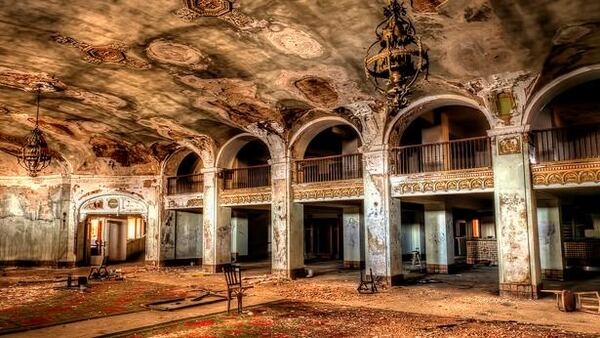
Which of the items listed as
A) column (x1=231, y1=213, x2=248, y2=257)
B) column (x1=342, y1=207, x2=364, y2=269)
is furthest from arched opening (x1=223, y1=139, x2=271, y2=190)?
column (x1=342, y1=207, x2=364, y2=269)

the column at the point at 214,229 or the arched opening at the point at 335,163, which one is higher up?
the arched opening at the point at 335,163

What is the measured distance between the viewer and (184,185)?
2203 cm

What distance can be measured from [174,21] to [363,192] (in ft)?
26.6

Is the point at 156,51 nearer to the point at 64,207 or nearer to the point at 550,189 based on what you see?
the point at 550,189

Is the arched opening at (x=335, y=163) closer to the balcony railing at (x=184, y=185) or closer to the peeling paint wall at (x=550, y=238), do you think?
the balcony railing at (x=184, y=185)

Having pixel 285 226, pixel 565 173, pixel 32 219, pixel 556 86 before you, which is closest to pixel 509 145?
pixel 565 173

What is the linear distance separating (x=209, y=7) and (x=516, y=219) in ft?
30.3

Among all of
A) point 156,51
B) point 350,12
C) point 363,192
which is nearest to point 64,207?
point 156,51

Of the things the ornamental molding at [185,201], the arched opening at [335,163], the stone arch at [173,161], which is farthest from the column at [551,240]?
the stone arch at [173,161]

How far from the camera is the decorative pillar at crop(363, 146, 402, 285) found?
46.0ft

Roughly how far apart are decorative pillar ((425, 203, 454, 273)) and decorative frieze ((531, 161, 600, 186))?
229 inches

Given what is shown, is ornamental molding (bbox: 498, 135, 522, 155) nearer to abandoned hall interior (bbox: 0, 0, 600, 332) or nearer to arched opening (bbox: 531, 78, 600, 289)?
abandoned hall interior (bbox: 0, 0, 600, 332)

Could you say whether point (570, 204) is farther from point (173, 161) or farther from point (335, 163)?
point (173, 161)

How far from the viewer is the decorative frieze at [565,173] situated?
433 inches
